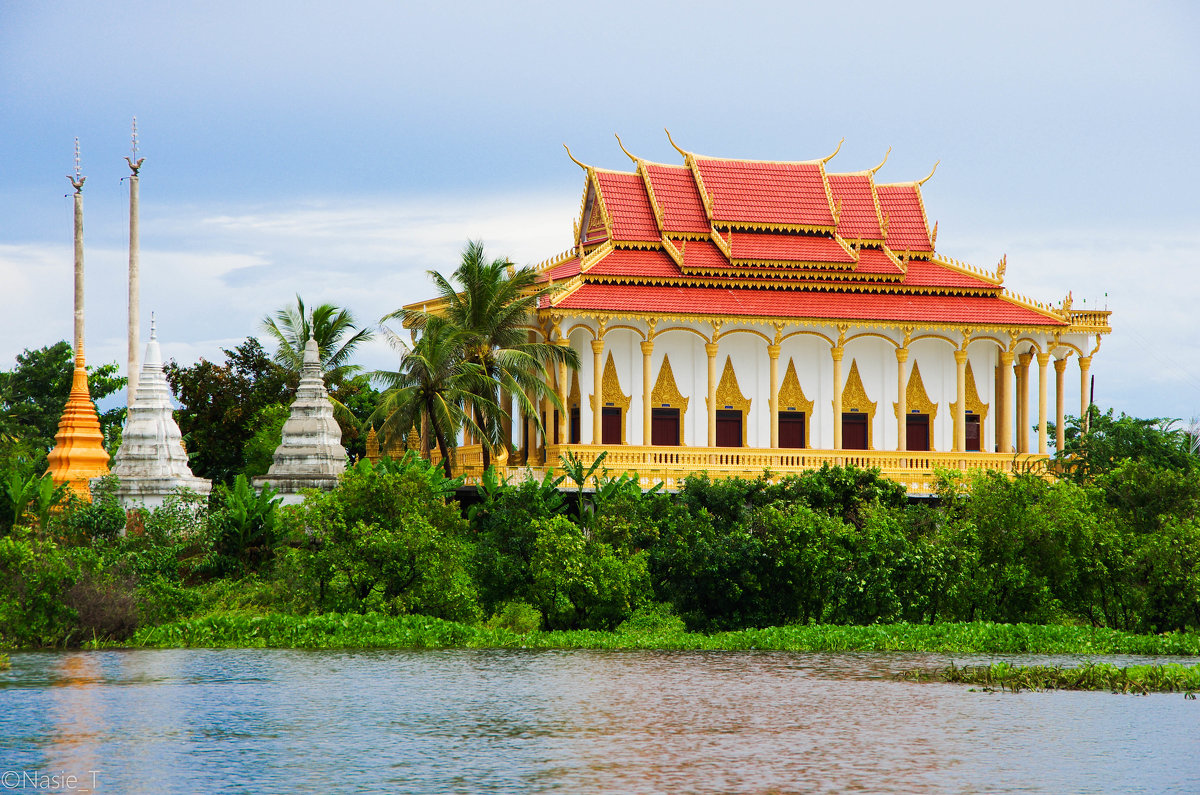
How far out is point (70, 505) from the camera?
98.9 feet

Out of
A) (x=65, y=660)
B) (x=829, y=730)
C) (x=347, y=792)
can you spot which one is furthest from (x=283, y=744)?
(x=65, y=660)

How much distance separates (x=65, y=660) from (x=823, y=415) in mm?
21937

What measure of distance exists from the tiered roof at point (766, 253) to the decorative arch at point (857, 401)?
221 centimetres

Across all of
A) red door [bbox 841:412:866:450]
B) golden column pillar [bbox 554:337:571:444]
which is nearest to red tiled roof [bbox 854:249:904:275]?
red door [bbox 841:412:866:450]

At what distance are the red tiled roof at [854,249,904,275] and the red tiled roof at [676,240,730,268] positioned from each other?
382 cm

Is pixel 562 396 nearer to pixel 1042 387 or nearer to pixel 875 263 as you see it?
pixel 875 263

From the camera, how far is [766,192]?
41.3 meters

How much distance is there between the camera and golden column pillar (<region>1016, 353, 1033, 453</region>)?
129ft

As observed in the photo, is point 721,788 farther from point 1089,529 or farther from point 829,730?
point 1089,529

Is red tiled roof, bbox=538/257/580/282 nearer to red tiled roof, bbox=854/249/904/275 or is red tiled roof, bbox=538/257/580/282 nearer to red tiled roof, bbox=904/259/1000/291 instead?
red tiled roof, bbox=854/249/904/275

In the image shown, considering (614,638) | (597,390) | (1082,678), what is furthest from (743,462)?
(1082,678)

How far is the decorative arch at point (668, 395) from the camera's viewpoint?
1492 inches

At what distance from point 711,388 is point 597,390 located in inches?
117

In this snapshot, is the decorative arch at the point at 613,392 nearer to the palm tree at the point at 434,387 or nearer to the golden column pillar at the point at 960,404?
the palm tree at the point at 434,387
